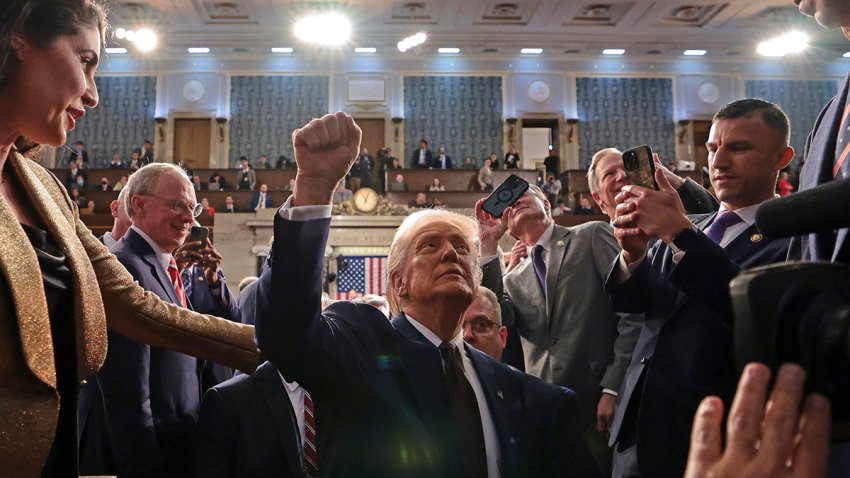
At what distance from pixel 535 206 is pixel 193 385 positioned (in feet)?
5.15

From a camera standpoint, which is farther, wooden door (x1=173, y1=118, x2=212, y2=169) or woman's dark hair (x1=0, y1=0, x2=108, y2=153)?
wooden door (x1=173, y1=118, x2=212, y2=169)

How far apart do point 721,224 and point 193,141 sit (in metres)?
14.7

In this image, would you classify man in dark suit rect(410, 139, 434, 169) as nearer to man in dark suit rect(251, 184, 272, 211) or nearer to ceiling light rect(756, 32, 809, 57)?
man in dark suit rect(251, 184, 272, 211)

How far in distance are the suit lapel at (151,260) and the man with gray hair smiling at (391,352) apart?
0.89 m

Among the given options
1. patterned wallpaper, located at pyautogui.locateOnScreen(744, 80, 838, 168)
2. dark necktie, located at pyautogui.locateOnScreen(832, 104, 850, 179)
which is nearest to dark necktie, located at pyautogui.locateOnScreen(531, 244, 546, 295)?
dark necktie, located at pyautogui.locateOnScreen(832, 104, 850, 179)

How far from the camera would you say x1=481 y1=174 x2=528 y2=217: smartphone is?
99.3 inches

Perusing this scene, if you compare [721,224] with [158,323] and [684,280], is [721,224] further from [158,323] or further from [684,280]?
[158,323]

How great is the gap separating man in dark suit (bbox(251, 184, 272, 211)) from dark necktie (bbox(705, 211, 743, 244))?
33.3 feet

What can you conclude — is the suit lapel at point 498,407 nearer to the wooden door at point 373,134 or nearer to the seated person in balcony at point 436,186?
the seated person in balcony at point 436,186

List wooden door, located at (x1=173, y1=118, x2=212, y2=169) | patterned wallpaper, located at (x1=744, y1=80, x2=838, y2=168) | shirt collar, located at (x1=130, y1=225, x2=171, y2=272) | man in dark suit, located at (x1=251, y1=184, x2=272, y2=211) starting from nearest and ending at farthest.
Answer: shirt collar, located at (x1=130, y1=225, x2=171, y2=272) → man in dark suit, located at (x1=251, y1=184, x2=272, y2=211) → wooden door, located at (x1=173, y1=118, x2=212, y2=169) → patterned wallpaper, located at (x1=744, y1=80, x2=838, y2=168)

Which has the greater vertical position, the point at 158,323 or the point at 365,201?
the point at 365,201

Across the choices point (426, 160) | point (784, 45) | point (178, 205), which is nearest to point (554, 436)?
point (178, 205)

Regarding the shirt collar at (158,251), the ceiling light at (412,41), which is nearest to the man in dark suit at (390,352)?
the shirt collar at (158,251)

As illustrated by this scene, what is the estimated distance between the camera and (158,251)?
2.39 metres
